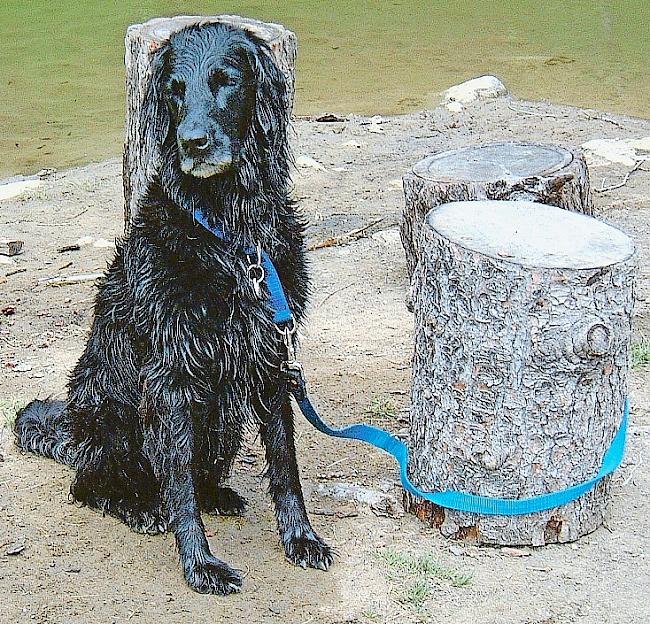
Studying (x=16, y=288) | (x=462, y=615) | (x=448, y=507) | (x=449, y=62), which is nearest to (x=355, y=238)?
(x=16, y=288)

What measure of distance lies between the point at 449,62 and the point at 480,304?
33.2ft

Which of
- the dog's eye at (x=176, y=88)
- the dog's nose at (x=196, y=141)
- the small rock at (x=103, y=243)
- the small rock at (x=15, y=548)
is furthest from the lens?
the small rock at (x=103, y=243)

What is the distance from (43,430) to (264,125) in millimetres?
1795

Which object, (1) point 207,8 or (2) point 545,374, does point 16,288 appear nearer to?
(2) point 545,374

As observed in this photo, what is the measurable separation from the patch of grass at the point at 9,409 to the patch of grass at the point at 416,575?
6.15ft

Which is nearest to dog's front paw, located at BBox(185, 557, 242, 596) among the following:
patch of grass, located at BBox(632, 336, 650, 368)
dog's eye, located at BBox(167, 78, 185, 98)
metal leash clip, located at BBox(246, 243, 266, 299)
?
metal leash clip, located at BBox(246, 243, 266, 299)

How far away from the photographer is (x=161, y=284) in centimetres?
339

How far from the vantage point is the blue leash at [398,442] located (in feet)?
11.2

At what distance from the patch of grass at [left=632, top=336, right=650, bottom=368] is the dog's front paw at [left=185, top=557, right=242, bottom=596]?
8.11 ft

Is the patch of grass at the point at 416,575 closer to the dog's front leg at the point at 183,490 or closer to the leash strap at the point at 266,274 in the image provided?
the dog's front leg at the point at 183,490

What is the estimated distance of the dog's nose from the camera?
3061 mm

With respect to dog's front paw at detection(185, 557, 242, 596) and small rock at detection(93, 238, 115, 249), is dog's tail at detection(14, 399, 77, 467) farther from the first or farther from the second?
small rock at detection(93, 238, 115, 249)

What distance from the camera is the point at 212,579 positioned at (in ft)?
11.4

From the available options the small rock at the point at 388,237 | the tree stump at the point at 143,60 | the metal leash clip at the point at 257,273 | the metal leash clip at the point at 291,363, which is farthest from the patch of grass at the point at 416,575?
the small rock at the point at 388,237
